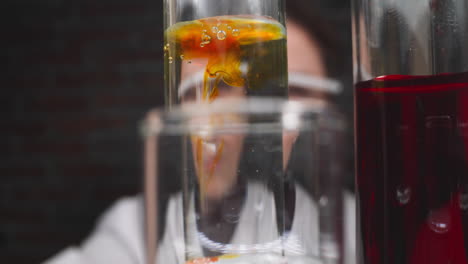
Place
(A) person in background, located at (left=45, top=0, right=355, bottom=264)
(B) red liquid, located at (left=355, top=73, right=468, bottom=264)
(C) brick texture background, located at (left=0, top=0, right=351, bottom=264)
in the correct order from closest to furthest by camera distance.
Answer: (B) red liquid, located at (left=355, top=73, right=468, bottom=264), (A) person in background, located at (left=45, top=0, right=355, bottom=264), (C) brick texture background, located at (left=0, top=0, right=351, bottom=264)

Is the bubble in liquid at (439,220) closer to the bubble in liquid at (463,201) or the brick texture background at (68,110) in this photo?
the bubble in liquid at (463,201)

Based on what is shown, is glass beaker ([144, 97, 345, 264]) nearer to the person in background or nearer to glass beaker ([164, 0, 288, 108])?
glass beaker ([164, 0, 288, 108])

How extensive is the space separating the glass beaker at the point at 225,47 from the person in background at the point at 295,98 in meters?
0.15

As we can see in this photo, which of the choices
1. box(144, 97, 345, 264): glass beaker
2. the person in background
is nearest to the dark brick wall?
the person in background

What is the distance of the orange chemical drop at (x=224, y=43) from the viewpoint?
0.46 ft

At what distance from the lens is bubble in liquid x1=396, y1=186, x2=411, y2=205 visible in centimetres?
14

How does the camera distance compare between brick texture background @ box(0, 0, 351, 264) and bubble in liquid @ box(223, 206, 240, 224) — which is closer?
bubble in liquid @ box(223, 206, 240, 224)

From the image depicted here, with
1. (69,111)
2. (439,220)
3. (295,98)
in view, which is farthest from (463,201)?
(69,111)

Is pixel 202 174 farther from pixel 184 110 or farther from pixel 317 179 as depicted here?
pixel 317 179

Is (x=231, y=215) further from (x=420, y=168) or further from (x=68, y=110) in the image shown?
(x=68, y=110)

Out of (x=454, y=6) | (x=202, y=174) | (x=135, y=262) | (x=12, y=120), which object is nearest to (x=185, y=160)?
(x=202, y=174)

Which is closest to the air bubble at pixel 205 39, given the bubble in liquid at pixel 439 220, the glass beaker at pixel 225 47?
the glass beaker at pixel 225 47

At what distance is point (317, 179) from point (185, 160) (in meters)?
0.23

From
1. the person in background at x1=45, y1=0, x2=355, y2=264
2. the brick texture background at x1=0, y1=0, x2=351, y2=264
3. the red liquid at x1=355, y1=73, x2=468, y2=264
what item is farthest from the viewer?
the brick texture background at x1=0, y1=0, x2=351, y2=264
